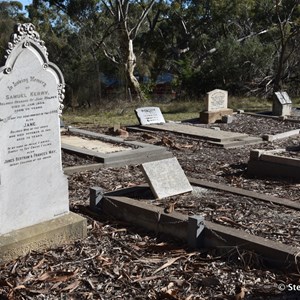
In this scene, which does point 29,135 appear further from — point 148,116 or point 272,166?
point 148,116

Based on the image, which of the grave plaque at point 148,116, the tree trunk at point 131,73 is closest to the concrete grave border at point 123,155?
the grave plaque at point 148,116

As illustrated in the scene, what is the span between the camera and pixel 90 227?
18.5ft

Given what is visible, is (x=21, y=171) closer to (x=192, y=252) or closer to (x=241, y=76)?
→ (x=192, y=252)

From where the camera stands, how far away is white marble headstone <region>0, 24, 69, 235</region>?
475 cm

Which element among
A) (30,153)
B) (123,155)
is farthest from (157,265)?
(123,155)

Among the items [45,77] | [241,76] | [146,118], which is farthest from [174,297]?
[241,76]

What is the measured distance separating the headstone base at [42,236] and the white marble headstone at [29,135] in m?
0.09

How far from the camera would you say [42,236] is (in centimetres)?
501

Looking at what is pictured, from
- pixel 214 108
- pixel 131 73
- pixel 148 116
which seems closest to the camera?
pixel 148 116

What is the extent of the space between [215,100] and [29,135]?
11697 millimetres

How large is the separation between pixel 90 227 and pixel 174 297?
186 centimetres

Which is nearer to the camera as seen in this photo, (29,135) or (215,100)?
(29,135)

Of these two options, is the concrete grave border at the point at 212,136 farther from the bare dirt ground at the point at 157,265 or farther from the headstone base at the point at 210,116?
the bare dirt ground at the point at 157,265

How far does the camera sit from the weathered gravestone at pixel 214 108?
15.6m
